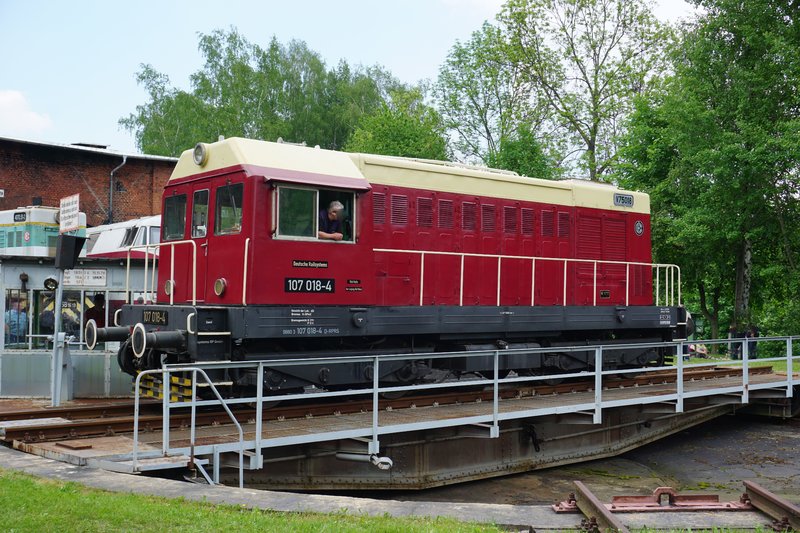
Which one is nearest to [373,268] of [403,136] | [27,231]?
[27,231]

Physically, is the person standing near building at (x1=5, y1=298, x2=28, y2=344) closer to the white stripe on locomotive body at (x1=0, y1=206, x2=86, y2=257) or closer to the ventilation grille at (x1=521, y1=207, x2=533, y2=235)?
the white stripe on locomotive body at (x1=0, y1=206, x2=86, y2=257)

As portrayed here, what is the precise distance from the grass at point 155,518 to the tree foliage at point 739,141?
71.7 feet

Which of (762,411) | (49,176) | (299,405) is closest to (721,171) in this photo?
(762,411)

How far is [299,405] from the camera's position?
11742mm

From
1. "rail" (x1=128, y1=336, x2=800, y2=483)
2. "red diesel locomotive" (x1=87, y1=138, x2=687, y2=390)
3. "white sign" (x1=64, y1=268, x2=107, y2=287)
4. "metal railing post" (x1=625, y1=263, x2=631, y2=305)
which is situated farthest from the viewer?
"metal railing post" (x1=625, y1=263, x2=631, y2=305)

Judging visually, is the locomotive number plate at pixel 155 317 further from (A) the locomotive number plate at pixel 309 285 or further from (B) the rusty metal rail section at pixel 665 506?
(B) the rusty metal rail section at pixel 665 506

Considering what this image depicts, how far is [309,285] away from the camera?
11.4m

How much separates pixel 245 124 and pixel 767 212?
32.7m

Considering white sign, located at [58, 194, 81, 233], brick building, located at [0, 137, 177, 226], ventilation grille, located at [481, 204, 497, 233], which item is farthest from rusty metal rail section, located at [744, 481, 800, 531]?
brick building, located at [0, 137, 177, 226]

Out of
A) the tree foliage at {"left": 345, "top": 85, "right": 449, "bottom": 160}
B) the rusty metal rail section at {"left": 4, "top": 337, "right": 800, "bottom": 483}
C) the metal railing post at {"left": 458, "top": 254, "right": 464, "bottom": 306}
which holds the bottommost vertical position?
the rusty metal rail section at {"left": 4, "top": 337, "right": 800, "bottom": 483}

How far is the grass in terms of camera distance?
5.99 m

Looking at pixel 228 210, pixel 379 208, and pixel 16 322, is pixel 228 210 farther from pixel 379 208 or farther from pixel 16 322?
pixel 16 322

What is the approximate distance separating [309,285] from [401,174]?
2850 millimetres

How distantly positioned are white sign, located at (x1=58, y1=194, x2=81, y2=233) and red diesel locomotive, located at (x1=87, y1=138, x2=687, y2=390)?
136 centimetres
